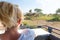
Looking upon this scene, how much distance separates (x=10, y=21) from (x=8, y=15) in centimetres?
2

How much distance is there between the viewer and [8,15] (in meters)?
0.55

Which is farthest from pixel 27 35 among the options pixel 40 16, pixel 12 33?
pixel 40 16

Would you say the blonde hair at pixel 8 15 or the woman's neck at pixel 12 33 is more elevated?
the blonde hair at pixel 8 15

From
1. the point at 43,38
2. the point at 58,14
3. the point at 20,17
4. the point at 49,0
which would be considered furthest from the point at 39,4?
the point at 20,17

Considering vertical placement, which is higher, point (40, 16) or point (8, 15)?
point (8, 15)

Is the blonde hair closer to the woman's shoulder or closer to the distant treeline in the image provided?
the woman's shoulder

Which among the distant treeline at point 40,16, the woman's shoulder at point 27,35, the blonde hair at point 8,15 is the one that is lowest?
the distant treeline at point 40,16

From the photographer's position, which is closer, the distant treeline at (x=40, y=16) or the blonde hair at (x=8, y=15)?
the blonde hair at (x=8, y=15)

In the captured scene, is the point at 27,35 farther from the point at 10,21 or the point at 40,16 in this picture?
the point at 40,16

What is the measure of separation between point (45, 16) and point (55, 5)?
0.34 metres

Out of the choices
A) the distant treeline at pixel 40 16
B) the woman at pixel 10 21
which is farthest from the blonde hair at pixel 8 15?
the distant treeline at pixel 40 16

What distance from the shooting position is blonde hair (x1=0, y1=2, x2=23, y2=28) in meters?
0.55

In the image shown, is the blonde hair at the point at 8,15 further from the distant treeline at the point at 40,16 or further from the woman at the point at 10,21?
the distant treeline at the point at 40,16

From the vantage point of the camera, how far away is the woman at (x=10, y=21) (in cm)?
55
